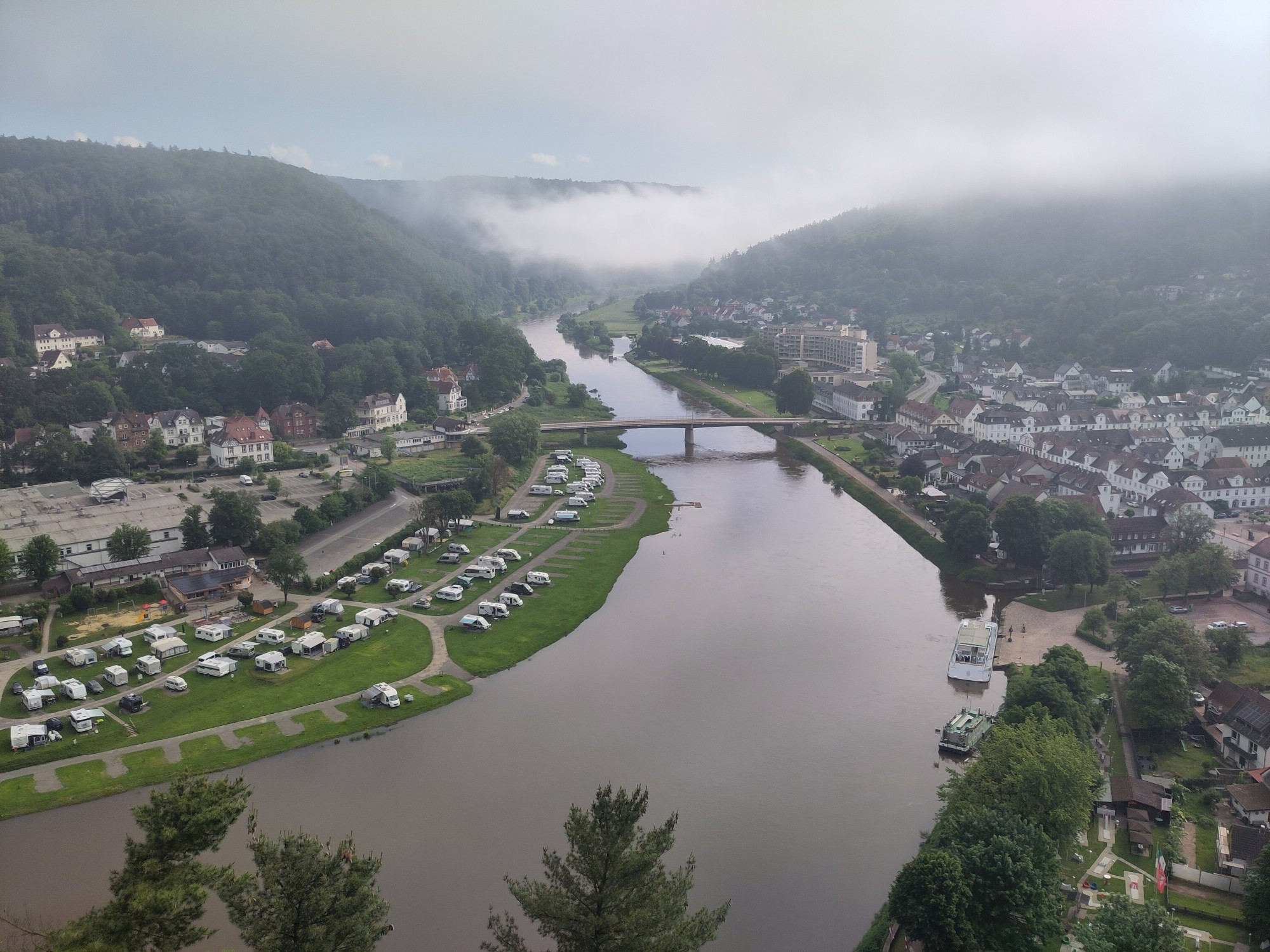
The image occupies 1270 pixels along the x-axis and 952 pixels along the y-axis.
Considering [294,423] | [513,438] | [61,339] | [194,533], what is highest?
[61,339]

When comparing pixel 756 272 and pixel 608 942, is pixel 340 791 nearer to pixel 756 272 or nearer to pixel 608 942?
pixel 608 942

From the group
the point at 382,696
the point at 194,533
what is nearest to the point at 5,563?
the point at 194,533

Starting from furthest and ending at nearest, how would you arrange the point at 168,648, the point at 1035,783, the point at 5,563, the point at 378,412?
1. the point at 378,412
2. the point at 5,563
3. the point at 168,648
4. the point at 1035,783

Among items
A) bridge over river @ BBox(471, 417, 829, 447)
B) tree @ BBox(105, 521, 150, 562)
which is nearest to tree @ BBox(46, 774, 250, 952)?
tree @ BBox(105, 521, 150, 562)

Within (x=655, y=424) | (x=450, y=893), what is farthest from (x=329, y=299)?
(x=450, y=893)

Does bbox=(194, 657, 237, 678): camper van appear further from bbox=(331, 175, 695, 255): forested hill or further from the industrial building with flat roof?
bbox=(331, 175, 695, 255): forested hill

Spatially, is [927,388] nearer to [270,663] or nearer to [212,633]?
[212,633]

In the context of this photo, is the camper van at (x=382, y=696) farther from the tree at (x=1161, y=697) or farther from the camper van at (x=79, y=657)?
the tree at (x=1161, y=697)
